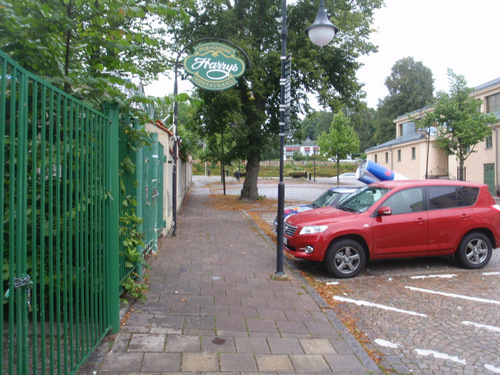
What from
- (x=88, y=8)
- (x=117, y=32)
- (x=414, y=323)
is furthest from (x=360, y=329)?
(x=88, y=8)

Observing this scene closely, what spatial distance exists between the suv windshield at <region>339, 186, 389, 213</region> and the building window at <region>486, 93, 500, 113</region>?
90.1 feet

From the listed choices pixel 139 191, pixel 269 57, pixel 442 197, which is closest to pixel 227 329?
pixel 139 191

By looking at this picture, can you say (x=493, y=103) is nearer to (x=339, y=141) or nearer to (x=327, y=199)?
(x=339, y=141)

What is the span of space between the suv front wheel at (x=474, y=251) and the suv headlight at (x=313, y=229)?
8.87 feet

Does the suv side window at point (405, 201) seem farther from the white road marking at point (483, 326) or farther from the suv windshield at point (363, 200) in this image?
the white road marking at point (483, 326)

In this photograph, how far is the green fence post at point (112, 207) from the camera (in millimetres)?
3650

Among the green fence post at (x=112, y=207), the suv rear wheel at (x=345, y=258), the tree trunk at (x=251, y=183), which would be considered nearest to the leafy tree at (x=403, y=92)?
the tree trunk at (x=251, y=183)

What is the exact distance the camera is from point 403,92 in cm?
6228

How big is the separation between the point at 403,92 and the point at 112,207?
216 feet

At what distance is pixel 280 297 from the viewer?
5.55 meters

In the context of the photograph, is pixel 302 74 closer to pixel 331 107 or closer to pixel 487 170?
pixel 331 107

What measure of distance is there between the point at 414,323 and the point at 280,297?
175 centimetres

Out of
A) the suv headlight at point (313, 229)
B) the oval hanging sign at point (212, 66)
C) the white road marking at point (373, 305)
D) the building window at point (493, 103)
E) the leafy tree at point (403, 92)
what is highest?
the leafy tree at point (403, 92)

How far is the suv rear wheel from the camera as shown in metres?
6.70
